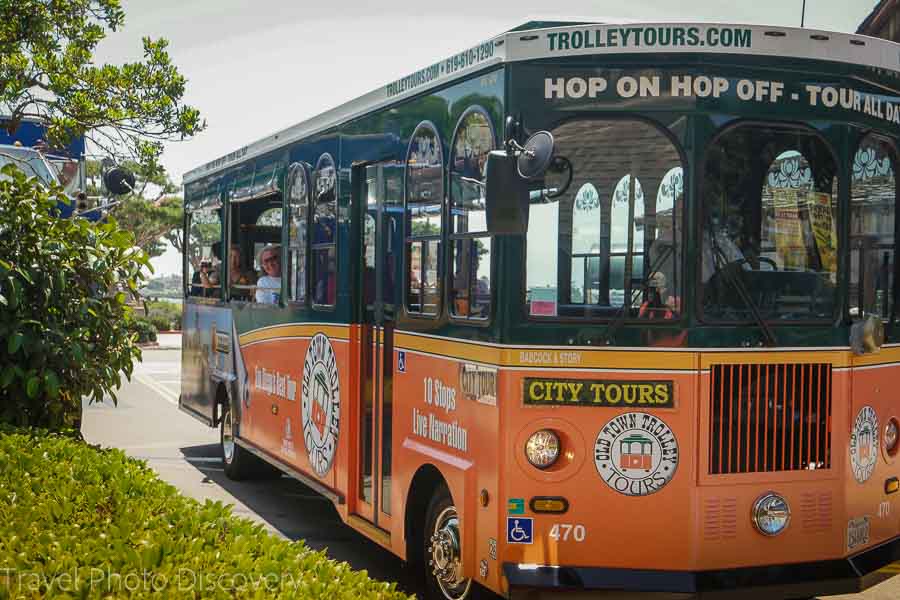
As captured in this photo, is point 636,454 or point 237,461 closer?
point 636,454

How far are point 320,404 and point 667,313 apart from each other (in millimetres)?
3768

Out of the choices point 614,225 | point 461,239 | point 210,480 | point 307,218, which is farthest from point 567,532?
point 210,480

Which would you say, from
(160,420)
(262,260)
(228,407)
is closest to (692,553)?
(262,260)

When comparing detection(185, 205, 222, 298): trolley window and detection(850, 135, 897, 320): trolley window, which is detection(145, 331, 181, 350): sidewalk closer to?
detection(185, 205, 222, 298): trolley window

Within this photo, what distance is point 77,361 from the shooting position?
7.46 meters

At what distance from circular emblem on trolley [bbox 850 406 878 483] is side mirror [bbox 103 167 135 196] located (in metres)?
7.10

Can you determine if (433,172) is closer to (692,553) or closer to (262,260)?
(692,553)

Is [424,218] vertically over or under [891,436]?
over

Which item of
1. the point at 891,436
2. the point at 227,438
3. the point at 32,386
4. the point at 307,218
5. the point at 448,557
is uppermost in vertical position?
the point at 307,218

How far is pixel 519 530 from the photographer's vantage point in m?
5.92

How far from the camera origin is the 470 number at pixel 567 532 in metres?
5.90

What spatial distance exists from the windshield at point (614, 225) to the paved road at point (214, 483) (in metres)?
2.67

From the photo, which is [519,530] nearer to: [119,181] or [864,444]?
[864,444]

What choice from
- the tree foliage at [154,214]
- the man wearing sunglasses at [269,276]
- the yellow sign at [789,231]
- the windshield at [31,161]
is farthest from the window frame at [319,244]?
the tree foliage at [154,214]
